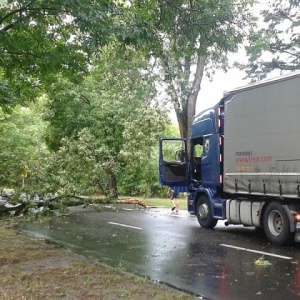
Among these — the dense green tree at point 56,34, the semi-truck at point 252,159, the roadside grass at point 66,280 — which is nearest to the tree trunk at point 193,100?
the semi-truck at point 252,159

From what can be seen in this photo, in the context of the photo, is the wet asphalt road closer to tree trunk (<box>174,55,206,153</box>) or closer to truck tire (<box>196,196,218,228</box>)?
truck tire (<box>196,196,218,228</box>)

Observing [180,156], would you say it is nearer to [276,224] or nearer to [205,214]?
[205,214]

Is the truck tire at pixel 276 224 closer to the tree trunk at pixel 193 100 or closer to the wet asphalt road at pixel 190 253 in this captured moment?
the wet asphalt road at pixel 190 253

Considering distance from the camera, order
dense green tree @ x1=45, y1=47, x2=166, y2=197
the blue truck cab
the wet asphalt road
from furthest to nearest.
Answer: dense green tree @ x1=45, y1=47, x2=166, y2=197 < the blue truck cab < the wet asphalt road

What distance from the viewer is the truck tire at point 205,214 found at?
1362 centimetres

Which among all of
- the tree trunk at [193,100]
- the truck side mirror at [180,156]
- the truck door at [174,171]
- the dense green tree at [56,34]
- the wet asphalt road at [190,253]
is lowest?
the wet asphalt road at [190,253]

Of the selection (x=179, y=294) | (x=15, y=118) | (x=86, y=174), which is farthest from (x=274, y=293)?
(x=15, y=118)

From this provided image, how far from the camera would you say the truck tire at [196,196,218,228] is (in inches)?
536

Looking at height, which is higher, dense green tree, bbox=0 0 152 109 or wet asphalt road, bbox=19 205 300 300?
dense green tree, bbox=0 0 152 109

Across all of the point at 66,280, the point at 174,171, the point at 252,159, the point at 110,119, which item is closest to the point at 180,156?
the point at 174,171

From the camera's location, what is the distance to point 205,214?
13805 mm

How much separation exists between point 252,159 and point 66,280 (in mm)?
6219

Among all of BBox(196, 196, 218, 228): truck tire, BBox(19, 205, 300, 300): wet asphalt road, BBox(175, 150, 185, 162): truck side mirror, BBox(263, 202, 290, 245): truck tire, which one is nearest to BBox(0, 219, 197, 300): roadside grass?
BBox(19, 205, 300, 300): wet asphalt road

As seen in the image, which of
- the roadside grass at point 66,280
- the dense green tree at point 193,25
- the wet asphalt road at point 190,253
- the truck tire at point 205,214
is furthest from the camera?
the truck tire at point 205,214
